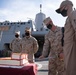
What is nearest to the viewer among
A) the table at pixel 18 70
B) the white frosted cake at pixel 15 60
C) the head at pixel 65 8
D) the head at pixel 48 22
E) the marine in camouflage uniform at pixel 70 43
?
the marine in camouflage uniform at pixel 70 43

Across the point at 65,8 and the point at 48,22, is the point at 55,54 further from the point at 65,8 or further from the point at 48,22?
the point at 65,8

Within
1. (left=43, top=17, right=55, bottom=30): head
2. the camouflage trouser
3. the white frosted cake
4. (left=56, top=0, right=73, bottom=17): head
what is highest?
(left=56, top=0, right=73, bottom=17): head

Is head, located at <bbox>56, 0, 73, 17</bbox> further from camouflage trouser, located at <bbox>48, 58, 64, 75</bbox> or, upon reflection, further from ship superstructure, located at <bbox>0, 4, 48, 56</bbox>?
ship superstructure, located at <bbox>0, 4, 48, 56</bbox>

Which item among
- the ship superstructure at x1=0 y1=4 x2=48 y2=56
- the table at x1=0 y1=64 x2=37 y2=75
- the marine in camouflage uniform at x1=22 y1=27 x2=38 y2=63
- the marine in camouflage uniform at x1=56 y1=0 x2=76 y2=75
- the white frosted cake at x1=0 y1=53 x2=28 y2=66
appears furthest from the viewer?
the ship superstructure at x1=0 y1=4 x2=48 y2=56

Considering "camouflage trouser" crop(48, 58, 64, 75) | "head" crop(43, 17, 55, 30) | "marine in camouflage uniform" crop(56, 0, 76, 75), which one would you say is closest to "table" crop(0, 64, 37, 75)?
"camouflage trouser" crop(48, 58, 64, 75)

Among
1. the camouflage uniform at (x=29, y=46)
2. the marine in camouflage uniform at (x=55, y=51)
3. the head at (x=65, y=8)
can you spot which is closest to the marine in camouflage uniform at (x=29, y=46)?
the camouflage uniform at (x=29, y=46)

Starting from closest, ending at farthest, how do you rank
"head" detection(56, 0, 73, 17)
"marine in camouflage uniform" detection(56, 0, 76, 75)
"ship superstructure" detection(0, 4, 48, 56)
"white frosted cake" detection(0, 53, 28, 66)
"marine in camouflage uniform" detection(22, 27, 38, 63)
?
"marine in camouflage uniform" detection(56, 0, 76, 75), "head" detection(56, 0, 73, 17), "white frosted cake" detection(0, 53, 28, 66), "marine in camouflage uniform" detection(22, 27, 38, 63), "ship superstructure" detection(0, 4, 48, 56)

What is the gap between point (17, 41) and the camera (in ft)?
27.5

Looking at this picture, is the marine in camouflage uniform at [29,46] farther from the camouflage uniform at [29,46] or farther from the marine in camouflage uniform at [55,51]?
the marine in camouflage uniform at [55,51]

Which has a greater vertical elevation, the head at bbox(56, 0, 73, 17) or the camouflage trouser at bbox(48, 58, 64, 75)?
the head at bbox(56, 0, 73, 17)

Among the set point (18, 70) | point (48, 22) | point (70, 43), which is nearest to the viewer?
point (70, 43)

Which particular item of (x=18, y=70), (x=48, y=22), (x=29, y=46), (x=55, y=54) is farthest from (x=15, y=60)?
(x=29, y=46)

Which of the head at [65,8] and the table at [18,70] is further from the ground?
the head at [65,8]

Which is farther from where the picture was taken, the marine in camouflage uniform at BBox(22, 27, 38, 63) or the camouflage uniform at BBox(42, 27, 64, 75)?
the marine in camouflage uniform at BBox(22, 27, 38, 63)
